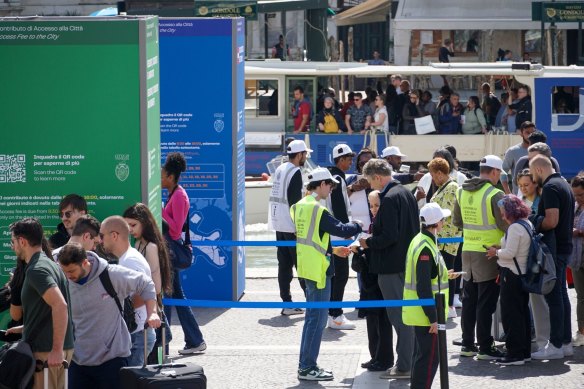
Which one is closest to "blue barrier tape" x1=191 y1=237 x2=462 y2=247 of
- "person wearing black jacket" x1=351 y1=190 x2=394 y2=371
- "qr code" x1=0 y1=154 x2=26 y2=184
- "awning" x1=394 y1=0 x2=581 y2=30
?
"person wearing black jacket" x1=351 y1=190 x2=394 y2=371

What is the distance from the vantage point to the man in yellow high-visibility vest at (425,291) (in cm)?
865

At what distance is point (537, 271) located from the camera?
9984 millimetres

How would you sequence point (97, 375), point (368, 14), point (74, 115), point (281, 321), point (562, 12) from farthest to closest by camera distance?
point (368, 14) → point (562, 12) → point (281, 321) → point (74, 115) → point (97, 375)

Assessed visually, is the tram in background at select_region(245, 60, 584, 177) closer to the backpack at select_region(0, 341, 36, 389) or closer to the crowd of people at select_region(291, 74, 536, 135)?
the crowd of people at select_region(291, 74, 536, 135)

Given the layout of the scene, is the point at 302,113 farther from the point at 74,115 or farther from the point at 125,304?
the point at 125,304

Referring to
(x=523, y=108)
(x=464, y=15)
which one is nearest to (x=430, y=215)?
(x=523, y=108)

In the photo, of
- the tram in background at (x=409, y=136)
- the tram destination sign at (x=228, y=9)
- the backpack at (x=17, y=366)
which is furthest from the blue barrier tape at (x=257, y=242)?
the tram destination sign at (x=228, y=9)

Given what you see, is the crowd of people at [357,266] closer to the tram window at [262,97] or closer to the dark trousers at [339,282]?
the dark trousers at [339,282]

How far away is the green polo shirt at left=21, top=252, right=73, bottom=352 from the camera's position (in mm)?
7219

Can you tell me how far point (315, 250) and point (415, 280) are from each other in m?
1.17

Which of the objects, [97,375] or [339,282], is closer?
[97,375]

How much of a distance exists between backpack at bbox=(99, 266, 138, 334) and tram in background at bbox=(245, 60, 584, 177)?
14.6 meters

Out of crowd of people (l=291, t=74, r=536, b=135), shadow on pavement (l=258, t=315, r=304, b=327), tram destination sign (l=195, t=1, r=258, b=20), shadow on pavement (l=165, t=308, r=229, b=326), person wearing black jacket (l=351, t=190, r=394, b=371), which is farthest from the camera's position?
tram destination sign (l=195, t=1, r=258, b=20)

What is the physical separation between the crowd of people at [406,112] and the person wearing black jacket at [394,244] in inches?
498
